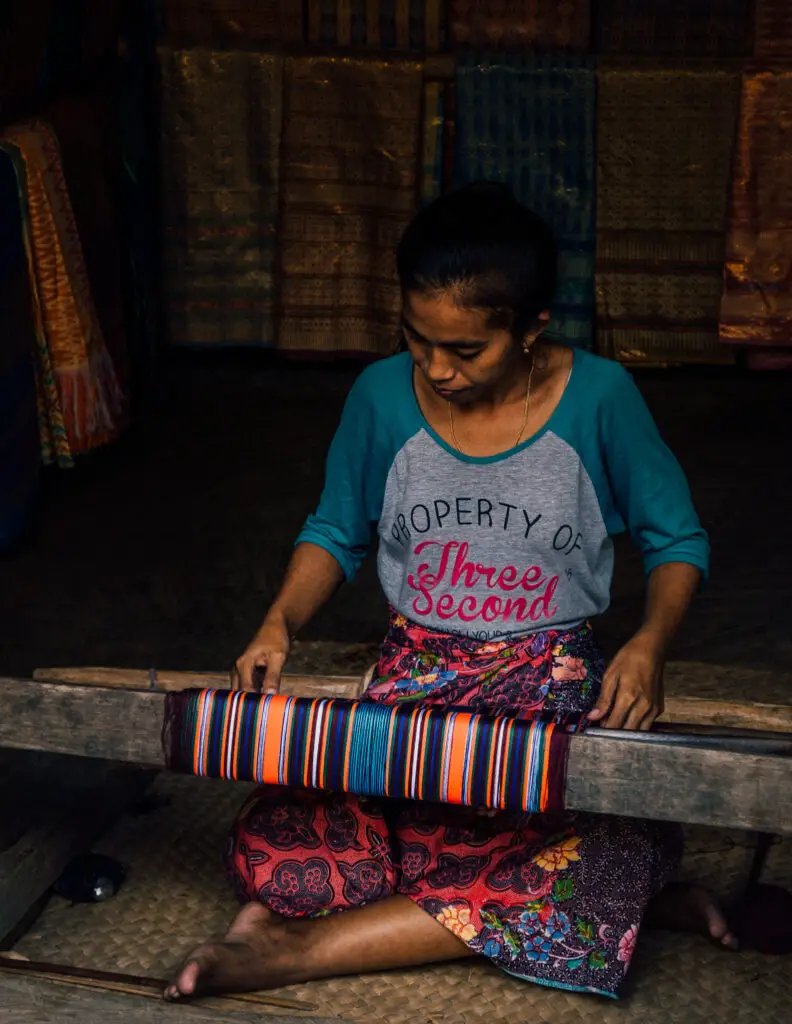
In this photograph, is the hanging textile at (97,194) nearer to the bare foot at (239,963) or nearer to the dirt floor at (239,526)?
the dirt floor at (239,526)

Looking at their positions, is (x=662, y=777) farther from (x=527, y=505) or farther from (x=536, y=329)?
(x=536, y=329)

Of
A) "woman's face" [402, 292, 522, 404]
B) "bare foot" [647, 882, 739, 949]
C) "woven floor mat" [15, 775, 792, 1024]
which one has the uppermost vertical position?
"woman's face" [402, 292, 522, 404]

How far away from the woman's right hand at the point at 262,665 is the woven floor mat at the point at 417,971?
0.43 metres

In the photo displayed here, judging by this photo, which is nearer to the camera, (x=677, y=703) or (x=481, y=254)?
(x=481, y=254)

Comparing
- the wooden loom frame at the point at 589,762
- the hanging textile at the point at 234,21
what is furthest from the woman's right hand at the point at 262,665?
the hanging textile at the point at 234,21

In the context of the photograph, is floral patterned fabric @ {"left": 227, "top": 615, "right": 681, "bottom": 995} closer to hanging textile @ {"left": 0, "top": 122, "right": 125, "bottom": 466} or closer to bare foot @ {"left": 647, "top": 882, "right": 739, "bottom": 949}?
bare foot @ {"left": 647, "top": 882, "right": 739, "bottom": 949}

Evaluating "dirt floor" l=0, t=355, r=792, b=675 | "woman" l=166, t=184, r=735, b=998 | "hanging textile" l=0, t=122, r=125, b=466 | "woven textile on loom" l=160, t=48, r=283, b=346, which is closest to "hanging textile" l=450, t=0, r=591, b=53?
"woven textile on loom" l=160, t=48, r=283, b=346

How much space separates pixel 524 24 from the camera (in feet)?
19.0

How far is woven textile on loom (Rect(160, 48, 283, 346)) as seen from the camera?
19.4 ft

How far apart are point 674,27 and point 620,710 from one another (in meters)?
4.50

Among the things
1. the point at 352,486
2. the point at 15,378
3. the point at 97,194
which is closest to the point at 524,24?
the point at 97,194

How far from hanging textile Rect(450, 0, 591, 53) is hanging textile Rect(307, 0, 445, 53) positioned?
0.31ft

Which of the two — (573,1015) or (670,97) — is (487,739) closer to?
(573,1015)

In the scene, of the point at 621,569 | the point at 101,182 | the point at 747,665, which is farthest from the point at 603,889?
the point at 101,182
